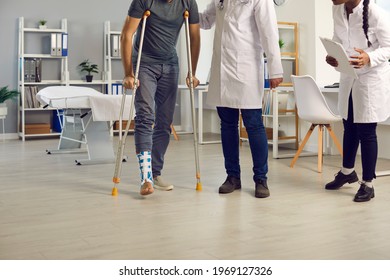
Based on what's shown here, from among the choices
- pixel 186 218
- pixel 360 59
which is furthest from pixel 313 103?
pixel 186 218

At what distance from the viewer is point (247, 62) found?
3.52 metres

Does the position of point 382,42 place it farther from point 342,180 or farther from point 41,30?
point 41,30

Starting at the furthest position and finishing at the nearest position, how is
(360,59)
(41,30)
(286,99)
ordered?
(41,30)
(286,99)
(360,59)

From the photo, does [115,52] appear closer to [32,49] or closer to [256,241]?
[32,49]

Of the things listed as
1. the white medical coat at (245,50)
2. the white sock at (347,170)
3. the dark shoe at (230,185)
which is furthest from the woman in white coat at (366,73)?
the dark shoe at (230,185)

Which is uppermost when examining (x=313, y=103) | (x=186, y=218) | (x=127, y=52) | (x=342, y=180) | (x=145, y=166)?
(x=127, y=52)

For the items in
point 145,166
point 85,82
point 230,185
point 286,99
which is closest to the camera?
point 145,166

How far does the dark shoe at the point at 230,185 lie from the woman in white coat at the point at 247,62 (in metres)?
0.17

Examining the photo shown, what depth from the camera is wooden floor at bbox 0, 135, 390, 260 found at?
248 centimetres

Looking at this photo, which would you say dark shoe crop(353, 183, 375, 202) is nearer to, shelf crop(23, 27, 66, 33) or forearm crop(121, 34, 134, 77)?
forearm crop(121, 34, 134, 77)

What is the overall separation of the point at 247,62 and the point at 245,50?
2.8 inches

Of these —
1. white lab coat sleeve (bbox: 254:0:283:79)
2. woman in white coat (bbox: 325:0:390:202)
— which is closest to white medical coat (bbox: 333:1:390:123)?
woman in white coat (bbox: 325:0:390:202)
